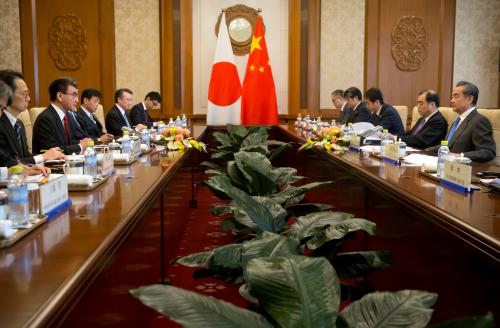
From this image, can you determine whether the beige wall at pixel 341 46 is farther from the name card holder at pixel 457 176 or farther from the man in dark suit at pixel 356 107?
the name card holder at pixel 457 176

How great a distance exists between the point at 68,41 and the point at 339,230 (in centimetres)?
752

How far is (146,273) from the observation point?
2.35m

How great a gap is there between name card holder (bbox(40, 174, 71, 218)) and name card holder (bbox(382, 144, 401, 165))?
2006mm

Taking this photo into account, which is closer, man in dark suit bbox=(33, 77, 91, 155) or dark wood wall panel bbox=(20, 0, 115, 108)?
man in dark suit bbox=(33, 77, 91, 155)

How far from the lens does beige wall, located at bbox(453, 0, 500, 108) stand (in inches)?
333

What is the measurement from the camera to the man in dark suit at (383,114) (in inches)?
236

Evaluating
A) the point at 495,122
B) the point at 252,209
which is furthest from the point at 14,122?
the point at 495,122

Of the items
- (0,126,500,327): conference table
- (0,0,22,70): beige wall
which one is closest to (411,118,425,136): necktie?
(0,126,500,327): conference table

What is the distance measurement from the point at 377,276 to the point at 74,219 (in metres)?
1.55

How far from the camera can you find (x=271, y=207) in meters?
2.18

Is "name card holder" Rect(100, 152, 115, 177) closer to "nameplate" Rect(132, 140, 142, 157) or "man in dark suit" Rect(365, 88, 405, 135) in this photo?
"nameplate" Rect(132, 140, 142, 157)

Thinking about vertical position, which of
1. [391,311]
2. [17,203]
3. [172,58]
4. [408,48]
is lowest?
[391,311]

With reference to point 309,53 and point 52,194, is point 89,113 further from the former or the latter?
point 52,194

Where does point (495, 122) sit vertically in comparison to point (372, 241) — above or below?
above
